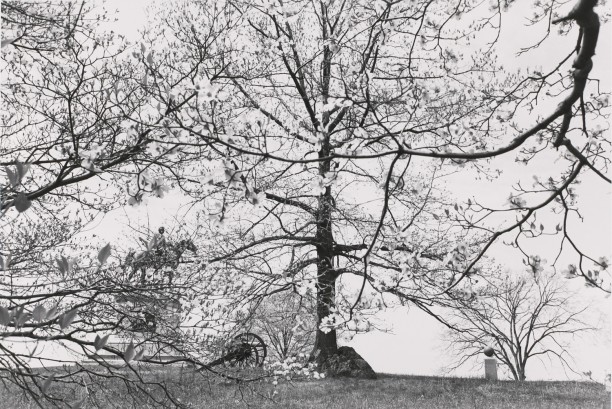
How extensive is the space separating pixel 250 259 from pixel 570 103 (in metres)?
8.18

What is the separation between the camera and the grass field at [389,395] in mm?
8453

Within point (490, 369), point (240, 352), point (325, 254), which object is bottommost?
point (490, 369)

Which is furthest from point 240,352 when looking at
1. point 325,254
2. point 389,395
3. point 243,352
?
point 325,254

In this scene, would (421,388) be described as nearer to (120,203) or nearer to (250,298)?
(250,298)

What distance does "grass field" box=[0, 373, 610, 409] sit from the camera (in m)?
8.45

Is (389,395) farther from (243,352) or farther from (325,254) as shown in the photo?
(325,254)

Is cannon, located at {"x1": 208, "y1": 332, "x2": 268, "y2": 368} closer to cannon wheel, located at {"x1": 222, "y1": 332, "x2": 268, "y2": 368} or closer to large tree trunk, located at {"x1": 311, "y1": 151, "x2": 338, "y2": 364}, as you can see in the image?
cannon wheel, located at {"x1": 222, "y1": 332, "x2": 268, "y2": 368}

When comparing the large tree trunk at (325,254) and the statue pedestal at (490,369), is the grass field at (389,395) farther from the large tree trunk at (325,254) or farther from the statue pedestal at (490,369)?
the statue pedestal at (490,369)

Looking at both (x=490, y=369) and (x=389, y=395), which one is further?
(x=490, y=369)

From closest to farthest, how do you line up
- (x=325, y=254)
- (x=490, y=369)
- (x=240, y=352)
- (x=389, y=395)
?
(x=240, y=352)
(x=389, y=395)
(x=325, y=254)
(x=490, y=369)

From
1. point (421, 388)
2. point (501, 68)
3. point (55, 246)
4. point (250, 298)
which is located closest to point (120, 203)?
point (55, 246)

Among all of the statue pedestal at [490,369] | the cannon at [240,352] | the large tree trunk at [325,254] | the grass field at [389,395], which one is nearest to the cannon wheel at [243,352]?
the cannon at [240,352]

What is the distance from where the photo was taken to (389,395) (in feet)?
30.9

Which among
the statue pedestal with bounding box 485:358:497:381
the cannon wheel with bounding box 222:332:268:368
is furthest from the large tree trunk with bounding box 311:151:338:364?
the statue pedestal with bounding box 485:358:497:381
